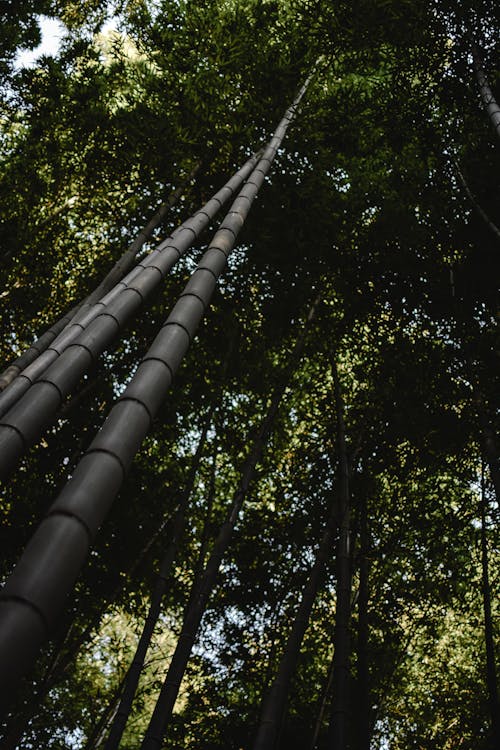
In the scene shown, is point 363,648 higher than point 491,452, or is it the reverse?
point 491,452

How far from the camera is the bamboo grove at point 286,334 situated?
4.36 meters

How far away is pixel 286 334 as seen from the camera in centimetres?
623

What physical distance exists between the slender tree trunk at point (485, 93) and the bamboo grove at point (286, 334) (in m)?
0.03

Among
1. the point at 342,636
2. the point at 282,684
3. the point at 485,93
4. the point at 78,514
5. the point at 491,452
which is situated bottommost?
the point at 78,514

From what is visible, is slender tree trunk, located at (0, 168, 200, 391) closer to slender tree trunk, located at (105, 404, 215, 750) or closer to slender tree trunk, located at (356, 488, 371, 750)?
slender tree trunk, located at (105, 404, 215, 750)

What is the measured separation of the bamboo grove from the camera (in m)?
4.36

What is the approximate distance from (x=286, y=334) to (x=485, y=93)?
3446 mm

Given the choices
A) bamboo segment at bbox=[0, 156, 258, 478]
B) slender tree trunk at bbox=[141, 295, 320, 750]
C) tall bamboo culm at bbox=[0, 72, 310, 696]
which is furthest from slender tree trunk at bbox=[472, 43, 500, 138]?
slender tree trunk at bbox=[141, 295, 320, 750]

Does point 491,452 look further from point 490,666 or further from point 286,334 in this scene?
point 286,334

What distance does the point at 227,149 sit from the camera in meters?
5.04

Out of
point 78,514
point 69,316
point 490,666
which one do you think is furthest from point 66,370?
point 490,666

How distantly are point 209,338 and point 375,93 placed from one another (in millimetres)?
3563

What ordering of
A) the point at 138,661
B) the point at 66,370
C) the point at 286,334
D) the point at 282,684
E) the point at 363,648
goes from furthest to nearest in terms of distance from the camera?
the point at 286,334 → the point at 363,648 → the point at 138,661 → the point at 282,684 → the point at 66,370

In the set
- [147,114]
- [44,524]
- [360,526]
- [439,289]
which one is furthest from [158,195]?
[44,524]
